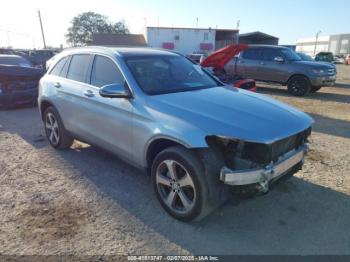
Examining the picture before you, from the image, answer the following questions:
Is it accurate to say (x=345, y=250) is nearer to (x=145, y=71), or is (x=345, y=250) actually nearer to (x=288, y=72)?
(x=145, y=71)

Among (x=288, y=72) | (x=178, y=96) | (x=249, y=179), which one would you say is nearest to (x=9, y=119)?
(x=178, y=96)

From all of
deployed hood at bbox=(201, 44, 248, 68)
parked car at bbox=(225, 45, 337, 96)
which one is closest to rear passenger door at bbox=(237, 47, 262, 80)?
parked car at bbox=(225, 45, 337, 96)

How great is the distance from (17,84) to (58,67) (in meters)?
4.70

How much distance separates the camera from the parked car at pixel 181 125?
306cm

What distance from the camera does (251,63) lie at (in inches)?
517

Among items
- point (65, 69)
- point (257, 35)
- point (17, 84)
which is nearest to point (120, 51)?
point (65, 69)

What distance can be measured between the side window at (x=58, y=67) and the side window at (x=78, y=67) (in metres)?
0.29

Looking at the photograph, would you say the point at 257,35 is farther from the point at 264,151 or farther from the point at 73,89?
the point at 264,151

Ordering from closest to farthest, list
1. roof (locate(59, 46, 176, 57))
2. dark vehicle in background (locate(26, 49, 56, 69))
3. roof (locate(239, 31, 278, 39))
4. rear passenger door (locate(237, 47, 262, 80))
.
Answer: roof (locate(59, 46, 176, 57)), rear passenger door (locate(237, 47, 262, 80)), dark vehicle in background (locate(26, 49, 56, 69)), roof (locate(239, 31, 278, 39))

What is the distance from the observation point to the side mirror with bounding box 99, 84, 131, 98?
12.0 feet

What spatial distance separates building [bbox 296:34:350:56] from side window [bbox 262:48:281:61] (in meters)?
71.8

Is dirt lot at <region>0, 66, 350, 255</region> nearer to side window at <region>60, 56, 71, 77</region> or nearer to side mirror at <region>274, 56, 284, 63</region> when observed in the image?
side window at <region>60, 56, 71, 77</region>

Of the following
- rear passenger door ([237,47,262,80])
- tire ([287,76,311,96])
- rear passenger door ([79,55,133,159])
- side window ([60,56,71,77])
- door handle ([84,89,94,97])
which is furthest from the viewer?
rear passenger door ([237,47,262,80])

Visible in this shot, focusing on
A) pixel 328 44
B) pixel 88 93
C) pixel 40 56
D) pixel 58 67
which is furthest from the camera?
pixel 328 44
